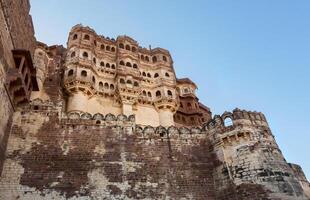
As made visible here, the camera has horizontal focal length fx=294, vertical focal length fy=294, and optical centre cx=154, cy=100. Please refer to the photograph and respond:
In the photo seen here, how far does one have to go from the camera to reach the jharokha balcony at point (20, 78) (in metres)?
14.6

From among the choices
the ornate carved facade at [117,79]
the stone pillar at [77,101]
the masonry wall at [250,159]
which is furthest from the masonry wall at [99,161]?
the ornate carved facade at [117,79]

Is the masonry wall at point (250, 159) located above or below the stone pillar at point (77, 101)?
below

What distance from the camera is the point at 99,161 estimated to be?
15211 mm

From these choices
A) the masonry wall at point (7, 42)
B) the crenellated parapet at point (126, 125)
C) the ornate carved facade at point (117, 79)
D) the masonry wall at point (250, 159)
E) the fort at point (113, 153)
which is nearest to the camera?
the masonry wall at point (7, 42)

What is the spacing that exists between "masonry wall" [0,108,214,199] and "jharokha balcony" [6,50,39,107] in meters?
0.90

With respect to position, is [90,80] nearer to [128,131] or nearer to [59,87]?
[59,87]

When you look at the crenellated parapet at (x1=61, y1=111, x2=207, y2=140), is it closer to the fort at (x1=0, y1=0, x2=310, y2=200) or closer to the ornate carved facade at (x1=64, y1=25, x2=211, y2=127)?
the fort at (x1=0, y1=0, x2=310, y2=200)

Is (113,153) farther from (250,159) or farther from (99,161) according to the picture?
(250,159)

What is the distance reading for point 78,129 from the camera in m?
16.2

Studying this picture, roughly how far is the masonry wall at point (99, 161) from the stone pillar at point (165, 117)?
1191 centimetres

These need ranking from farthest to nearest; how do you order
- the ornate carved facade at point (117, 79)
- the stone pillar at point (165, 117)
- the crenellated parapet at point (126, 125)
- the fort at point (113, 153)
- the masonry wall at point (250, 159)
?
1. the stone pillar at point (165, 117)
2. the ornate carved facade at point (117, 79)
3. the crenellated parapet at point (126, 125)
4. the masonry wall at point (250, 159)
5. the fort at point (113, 153)

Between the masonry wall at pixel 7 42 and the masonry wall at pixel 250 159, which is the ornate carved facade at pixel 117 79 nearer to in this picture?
the masonry wall at pixel 7 42

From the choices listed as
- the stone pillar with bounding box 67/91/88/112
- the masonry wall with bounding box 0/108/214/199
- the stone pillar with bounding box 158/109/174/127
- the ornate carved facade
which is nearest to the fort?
the masonry wall with bounding box 0/108/214/199

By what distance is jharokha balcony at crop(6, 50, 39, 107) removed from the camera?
1459 cm
